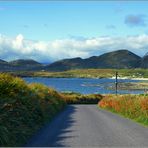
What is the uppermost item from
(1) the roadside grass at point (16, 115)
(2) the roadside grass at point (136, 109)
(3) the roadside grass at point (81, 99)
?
(1) the roadside grass at point (16, 115)

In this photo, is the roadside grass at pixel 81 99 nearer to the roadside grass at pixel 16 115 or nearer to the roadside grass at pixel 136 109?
the roadside grass at pixel 136 109

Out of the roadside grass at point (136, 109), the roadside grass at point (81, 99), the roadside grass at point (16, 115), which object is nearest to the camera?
the roadside grass at point (16, 115)

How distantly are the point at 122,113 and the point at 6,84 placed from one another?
15.4 meters

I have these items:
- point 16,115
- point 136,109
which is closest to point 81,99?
point 136,109

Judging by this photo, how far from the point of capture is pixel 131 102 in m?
33.2

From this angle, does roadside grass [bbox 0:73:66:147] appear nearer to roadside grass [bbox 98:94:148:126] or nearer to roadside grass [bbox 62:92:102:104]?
roadside grass [bbox 98:94:148:126]

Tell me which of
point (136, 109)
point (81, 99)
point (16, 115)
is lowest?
point (81, 99)

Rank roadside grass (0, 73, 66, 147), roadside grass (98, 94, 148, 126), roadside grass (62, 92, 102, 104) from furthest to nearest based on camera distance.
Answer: roadside grass (62, 92, 102, 104), roadside grass (98, 94, 148, 126), roadside grass (0, 73, 66, 147)

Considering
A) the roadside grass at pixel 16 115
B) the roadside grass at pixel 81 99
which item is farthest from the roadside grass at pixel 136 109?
the roadside grass at pixel 81 99

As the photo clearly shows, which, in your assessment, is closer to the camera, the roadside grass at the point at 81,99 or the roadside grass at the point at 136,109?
the roadside grass at the point at 136,109

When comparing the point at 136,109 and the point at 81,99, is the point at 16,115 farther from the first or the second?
the point at 81,99

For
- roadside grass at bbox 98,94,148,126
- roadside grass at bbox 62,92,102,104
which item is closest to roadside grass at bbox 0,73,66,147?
roadside grass at bbox 98,94,148,126

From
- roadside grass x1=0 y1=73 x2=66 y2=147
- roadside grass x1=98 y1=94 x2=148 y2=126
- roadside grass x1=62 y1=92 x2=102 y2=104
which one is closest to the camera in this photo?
roadside grass x1=0 y1=73 x2=66 y2=147

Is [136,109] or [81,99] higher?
[136,109]
